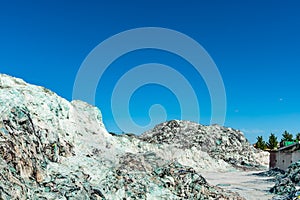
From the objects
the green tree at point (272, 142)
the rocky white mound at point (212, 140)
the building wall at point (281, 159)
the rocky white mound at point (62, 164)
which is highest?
the green tree at point (272, 142)

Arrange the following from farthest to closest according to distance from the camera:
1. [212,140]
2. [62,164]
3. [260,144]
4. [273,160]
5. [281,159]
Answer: [260,144] → [212,140] → [273,160] → [281,159] → [62,164]

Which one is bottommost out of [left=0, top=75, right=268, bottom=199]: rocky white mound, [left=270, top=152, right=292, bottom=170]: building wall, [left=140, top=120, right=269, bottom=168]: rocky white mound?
[left=0, top=75, right=268, bottom=199]: rocky white mound

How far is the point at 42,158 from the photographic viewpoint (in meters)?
9.98

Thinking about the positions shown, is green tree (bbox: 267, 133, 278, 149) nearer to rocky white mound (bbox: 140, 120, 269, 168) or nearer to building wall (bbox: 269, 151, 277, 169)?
rocky white mound (bbox: 140, 120, 269, 168)

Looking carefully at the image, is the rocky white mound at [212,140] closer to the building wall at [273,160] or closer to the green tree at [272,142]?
the building wall at [273,160]

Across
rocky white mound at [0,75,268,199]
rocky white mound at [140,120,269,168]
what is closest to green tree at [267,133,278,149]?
rocky white mound at [140,120,269,168]

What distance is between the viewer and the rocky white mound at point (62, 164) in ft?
28.5

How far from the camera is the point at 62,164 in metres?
10.7

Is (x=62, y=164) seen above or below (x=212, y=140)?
below

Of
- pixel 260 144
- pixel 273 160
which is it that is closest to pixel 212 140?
pixel 273 160

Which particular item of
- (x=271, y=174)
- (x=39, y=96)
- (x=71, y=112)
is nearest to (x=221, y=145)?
(x=271, y=174)

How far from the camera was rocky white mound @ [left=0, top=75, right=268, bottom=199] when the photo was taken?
8.70 meters

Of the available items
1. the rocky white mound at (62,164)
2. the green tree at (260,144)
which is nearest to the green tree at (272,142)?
the green tree at (260,144)

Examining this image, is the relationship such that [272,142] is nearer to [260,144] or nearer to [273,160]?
[260,144]
